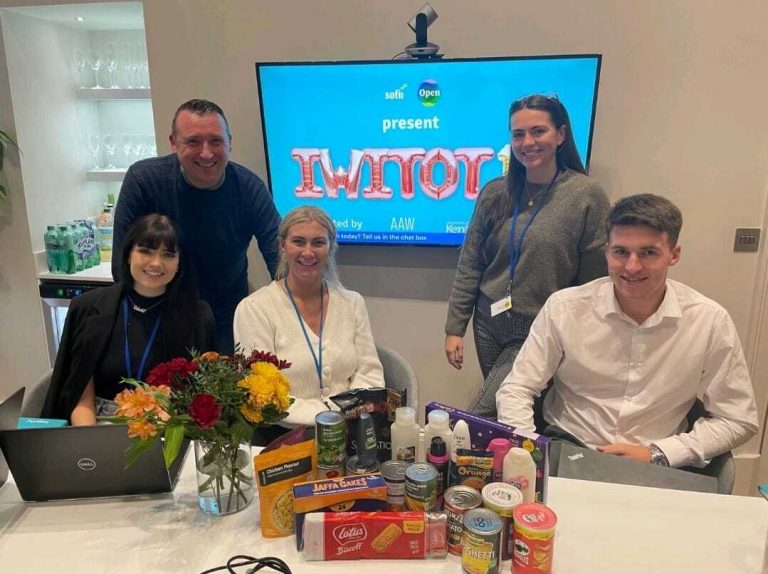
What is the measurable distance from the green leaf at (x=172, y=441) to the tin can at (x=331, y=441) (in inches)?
10.7

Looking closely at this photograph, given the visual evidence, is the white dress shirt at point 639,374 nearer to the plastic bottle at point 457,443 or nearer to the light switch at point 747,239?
the plastic bottle at point 457,443

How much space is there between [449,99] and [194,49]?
1.24m

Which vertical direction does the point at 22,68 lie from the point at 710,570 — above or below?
above

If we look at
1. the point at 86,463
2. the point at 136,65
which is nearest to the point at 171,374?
the point at 86,463

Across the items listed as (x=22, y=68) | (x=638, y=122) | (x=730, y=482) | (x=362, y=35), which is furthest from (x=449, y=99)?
(x=22, y=68)

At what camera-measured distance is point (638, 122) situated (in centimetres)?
256

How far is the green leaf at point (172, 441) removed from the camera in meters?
1.17

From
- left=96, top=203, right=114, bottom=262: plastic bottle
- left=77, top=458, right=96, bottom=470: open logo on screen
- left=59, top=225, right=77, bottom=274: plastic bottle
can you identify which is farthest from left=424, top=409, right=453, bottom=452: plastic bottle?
left=96, top=203, right=114, bottom=262: plastic bottle

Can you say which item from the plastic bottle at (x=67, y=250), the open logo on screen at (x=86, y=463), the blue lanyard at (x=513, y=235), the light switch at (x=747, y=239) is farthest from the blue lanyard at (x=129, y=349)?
the light switch at (x=747, y=239)

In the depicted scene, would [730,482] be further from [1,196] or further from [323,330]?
[1,196]

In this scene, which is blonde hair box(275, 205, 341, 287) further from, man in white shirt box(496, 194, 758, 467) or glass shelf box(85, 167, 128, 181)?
glass shelf box(85, 167, 128, 181)

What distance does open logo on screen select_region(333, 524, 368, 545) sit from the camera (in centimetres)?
115

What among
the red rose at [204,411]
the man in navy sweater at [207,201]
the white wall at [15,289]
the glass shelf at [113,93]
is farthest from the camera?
the glass shelf at [113,93]

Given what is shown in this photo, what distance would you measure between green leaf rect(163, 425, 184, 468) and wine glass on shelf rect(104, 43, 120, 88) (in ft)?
9.47
